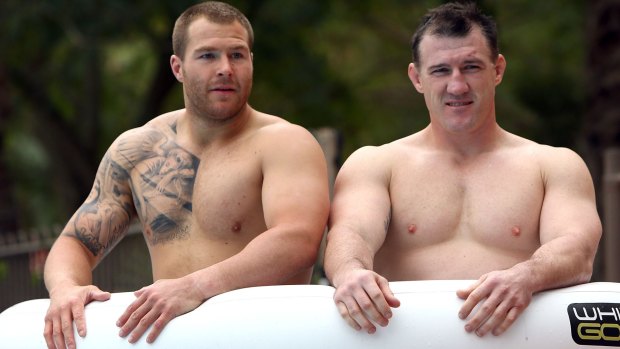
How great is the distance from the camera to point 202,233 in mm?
4469

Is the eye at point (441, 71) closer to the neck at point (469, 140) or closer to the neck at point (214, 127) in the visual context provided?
the neck at point (469, 140)

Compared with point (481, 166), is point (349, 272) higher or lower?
lower

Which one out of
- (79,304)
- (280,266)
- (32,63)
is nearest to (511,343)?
(280,266)

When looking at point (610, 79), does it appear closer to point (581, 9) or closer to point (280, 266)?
point (581, 9)

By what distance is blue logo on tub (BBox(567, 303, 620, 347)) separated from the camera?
11.2 feet

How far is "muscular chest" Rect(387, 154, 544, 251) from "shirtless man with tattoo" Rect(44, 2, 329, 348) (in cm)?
30

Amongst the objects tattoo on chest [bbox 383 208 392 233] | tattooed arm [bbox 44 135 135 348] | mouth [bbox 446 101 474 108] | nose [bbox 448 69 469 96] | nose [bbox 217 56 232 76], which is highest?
nose [bbox 217 56 232 76]

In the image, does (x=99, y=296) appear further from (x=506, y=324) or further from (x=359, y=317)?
(x=506, y=324)

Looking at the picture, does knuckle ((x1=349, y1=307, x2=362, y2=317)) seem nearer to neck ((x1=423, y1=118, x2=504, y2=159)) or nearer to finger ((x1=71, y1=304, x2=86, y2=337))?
finger ((x1=71, y1=304, x2=86, y2=337))

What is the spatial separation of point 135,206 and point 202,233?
0.39 metres

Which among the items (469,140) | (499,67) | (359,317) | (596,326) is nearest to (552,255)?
(596,326)

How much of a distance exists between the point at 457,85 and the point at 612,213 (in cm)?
406

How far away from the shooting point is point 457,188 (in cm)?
426

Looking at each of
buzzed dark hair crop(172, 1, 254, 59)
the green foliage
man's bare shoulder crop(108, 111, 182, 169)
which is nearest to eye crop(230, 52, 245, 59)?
buzzed dark hair crop(172, 1, 254, 59)
